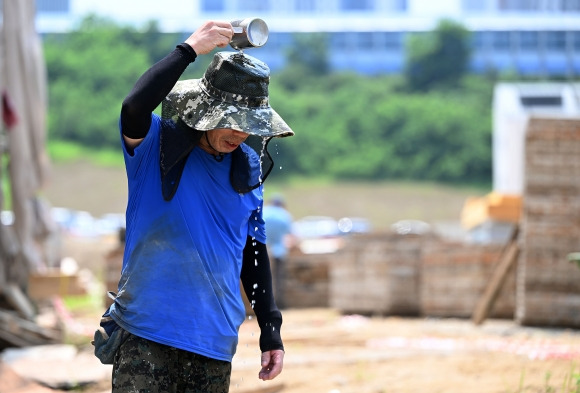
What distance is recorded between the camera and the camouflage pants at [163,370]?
3.71 meters

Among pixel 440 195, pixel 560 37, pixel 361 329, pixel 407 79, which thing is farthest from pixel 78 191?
pixel 361 329

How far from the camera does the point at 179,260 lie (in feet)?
12.6

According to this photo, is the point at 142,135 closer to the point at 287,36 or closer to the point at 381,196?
the point at 381,196

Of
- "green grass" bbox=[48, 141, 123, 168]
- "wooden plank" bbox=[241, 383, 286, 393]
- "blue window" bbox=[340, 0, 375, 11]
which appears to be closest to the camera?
"wooden plank" bbox=[241, 383, 286, 393]

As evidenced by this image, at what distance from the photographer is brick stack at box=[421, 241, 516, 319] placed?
13711 mm

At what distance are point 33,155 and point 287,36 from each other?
84.8 m

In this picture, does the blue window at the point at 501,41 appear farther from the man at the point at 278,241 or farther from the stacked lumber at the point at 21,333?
the stacked lumber at the point at 21,333

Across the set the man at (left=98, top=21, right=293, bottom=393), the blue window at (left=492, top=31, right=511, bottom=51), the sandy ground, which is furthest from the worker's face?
the blue window at (left=492, top=31, right=511, bottom=51)

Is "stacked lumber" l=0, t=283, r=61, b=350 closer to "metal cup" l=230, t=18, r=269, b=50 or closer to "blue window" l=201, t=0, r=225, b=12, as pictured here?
"metal cup" l=230, t=18, r=269, b=50

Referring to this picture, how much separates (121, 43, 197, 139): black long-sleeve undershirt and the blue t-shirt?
0.34ft

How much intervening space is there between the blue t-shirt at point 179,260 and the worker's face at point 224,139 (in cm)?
7

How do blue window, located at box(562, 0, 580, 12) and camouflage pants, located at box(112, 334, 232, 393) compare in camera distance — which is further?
blue window, located at box(562, 0, 580, 12)

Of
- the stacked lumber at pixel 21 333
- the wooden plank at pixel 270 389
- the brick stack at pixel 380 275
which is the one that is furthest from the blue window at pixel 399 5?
the wooden plank at pixel 270 389

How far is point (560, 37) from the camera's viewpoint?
96.1m
